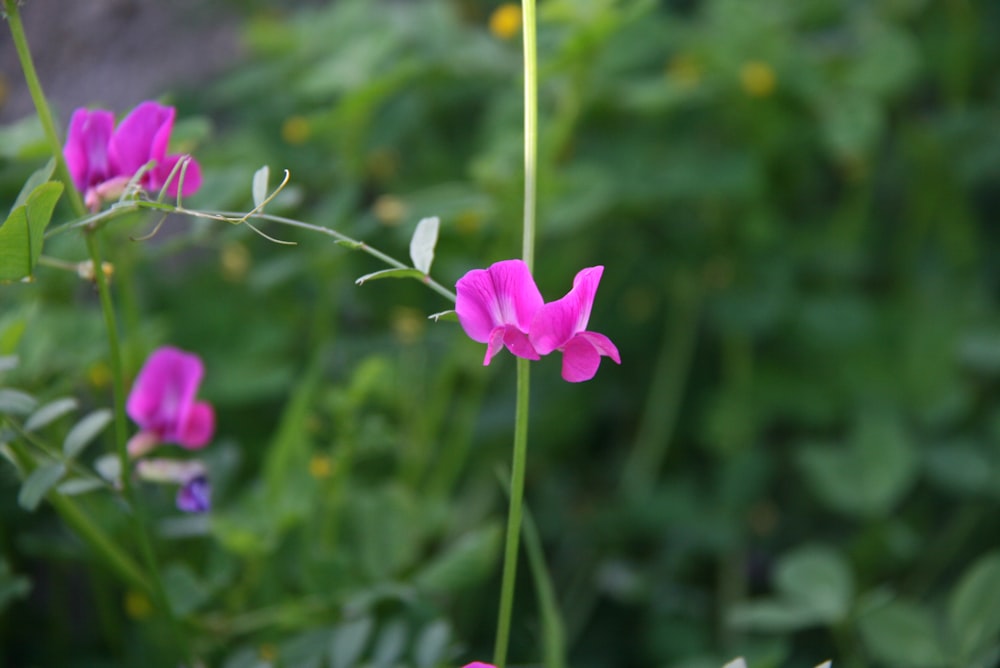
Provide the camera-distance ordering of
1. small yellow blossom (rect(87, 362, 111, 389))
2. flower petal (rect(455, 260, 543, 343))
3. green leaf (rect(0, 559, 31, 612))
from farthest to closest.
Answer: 1. small yellow blossom (rect(87, 362, 111, 389))
2. green leaf (rect(0, 559, 31, 612))
3. flower petal (rect(455, 260, 543, 343))

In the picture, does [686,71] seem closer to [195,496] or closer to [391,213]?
[391,213]

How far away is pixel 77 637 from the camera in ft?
3.73

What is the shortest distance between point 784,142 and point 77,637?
3.92ft

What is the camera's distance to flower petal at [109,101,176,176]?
647 mm

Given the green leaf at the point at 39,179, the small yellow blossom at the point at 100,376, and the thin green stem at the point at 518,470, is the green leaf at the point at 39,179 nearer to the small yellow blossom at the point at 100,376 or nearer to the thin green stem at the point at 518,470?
the thin green stem at the point at 518,470

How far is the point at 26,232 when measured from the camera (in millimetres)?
575

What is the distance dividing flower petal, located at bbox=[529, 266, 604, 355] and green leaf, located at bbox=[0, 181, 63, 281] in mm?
277

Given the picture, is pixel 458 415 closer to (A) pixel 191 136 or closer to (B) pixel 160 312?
(B) pixel 160 312

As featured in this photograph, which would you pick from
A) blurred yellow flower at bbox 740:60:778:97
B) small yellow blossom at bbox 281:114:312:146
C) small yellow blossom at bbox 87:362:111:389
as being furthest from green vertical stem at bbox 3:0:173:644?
blurred yellow flower at bbox 740:60:778:97

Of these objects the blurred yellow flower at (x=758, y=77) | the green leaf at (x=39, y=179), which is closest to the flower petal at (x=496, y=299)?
the green leaf at (x=39, y=179)

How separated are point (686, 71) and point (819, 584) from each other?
0.79 metres

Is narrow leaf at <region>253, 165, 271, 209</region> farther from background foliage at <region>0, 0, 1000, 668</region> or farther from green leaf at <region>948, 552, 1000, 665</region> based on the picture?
green leaf at <region>948, 552, 1000, 665</region>

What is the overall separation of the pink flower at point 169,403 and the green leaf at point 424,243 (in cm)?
26

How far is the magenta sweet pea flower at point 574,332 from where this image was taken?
544mm
